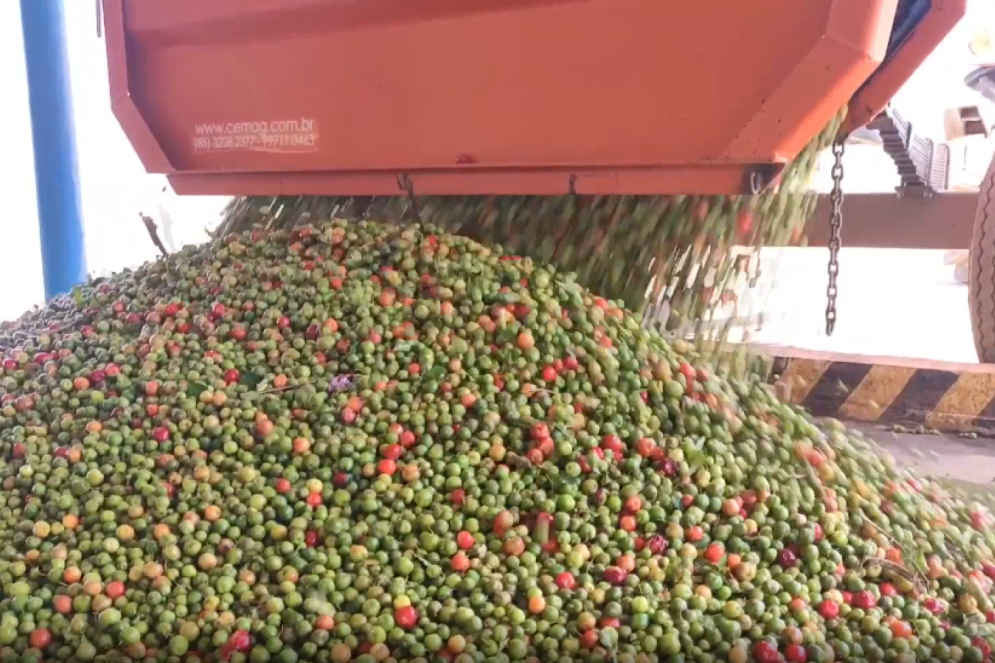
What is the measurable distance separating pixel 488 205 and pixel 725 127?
83cm

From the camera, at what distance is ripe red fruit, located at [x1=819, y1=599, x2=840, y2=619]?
1.62m

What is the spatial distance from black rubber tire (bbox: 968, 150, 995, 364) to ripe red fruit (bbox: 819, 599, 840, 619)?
2.28 m

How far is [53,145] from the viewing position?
4.32m

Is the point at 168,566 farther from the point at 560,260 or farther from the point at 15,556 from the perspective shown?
the point at 560,260

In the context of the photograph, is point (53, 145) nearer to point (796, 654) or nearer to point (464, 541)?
point (464, 541)

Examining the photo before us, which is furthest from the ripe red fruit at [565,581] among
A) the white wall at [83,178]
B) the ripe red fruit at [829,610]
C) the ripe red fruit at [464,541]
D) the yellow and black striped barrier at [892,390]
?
the white wall at [83,178]

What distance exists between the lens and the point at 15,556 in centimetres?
157

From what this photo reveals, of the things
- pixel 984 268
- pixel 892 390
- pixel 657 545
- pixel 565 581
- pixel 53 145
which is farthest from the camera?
pixel 53 145

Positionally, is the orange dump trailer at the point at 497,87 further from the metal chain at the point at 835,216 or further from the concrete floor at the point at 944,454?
the concrete floor at the point at 944,454

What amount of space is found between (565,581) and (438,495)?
0.34 m

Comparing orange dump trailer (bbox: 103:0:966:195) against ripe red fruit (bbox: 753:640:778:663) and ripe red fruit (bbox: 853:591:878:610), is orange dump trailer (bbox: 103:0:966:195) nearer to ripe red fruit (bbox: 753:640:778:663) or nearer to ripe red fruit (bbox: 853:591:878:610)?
ripe red fruit (bbox: 853:591:878:610)

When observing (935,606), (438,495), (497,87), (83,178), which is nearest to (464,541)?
(438,495)

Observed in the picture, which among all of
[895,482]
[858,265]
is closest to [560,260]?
[895,482]

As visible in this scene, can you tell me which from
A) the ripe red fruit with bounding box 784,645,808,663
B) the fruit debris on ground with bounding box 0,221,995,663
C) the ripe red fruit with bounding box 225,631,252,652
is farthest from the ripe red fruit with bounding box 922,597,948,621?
the ripe red fruit with bounding box 225,631,252,652
